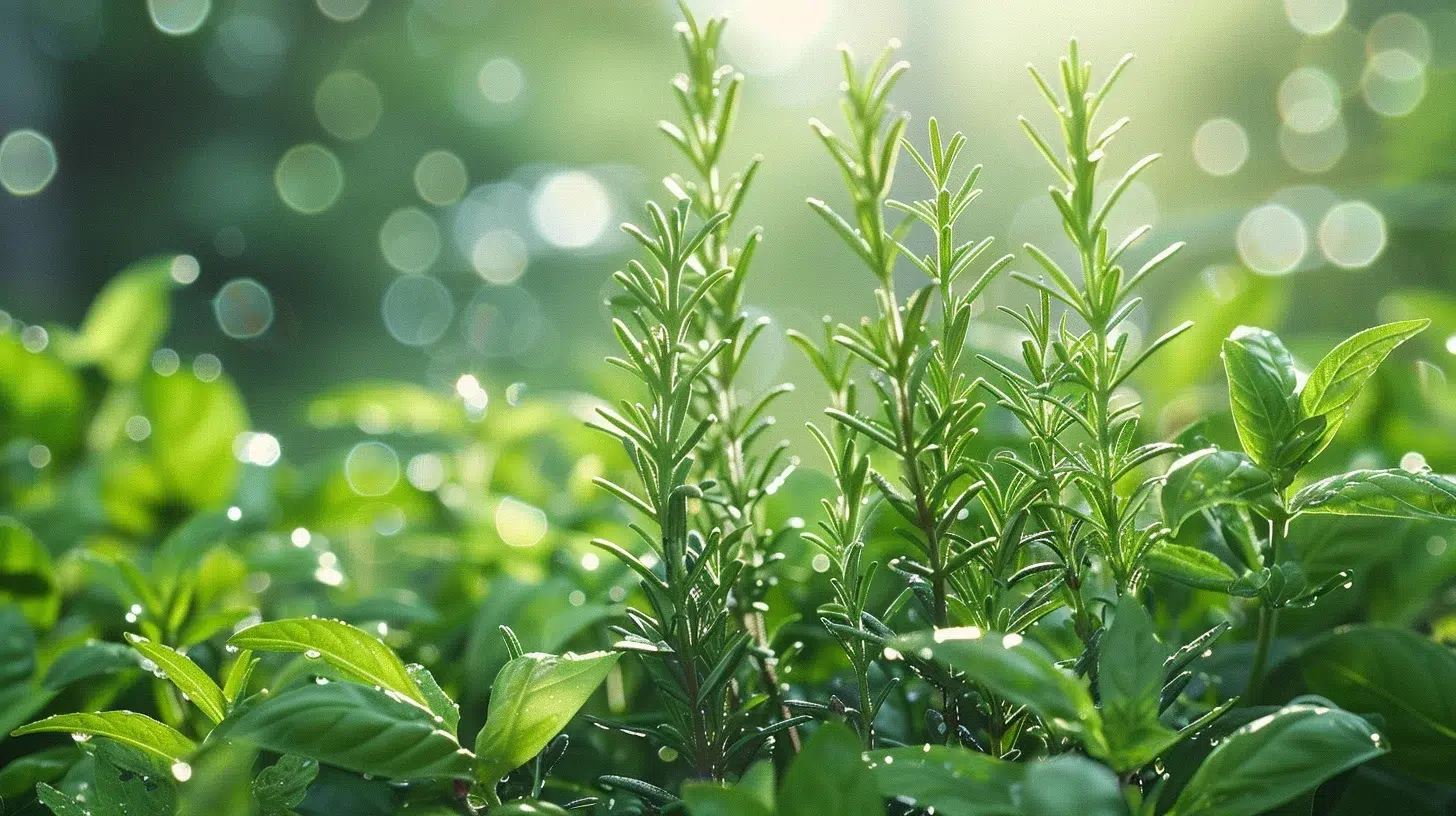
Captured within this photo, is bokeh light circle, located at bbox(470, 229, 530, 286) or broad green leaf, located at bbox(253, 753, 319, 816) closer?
broad green leaf, located at bbox(253, 753, 319, 816)

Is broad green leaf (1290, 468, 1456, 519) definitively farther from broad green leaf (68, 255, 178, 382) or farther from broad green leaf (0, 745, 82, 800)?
broad green leaf (68, 255, 178, 382)

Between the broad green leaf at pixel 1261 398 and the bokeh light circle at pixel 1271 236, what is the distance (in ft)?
3.39

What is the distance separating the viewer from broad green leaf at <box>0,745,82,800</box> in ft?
1.27

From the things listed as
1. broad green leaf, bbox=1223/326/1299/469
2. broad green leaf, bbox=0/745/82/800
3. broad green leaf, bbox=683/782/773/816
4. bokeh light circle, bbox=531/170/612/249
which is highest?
bokeh light circle, bbox=531/170/612/249

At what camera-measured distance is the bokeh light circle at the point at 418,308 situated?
4640mm

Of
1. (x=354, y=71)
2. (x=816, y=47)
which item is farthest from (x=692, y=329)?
(x=354, y=71)

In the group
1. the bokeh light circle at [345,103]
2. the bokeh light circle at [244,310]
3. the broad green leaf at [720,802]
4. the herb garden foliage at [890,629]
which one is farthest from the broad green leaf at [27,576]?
the bokeh light circle at [345,103]

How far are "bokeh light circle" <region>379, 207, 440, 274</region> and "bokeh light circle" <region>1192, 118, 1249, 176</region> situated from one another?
323cm

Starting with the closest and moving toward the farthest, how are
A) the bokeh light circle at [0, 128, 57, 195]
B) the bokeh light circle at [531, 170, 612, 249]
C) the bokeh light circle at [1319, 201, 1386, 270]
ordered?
the bokeh light circle at [1319, 201, 1386, 270] → the bokeh light circle at [0, 128, 57, 195] → the bokeh light circle at [531, 170, 612, 249]

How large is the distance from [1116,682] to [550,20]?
16.1ft

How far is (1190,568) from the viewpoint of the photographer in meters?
0.30

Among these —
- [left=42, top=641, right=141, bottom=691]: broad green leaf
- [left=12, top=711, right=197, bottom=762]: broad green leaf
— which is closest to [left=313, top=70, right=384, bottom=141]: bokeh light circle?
[left=42, top=641, right=141, bottom=691]: broad green leaf

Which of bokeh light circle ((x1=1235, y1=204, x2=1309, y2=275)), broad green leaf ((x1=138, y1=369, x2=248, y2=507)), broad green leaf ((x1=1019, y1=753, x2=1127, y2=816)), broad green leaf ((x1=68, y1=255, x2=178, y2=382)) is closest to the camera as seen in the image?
broad green leaf ((x1=1019, y1=753, x2=1127, y2=816))

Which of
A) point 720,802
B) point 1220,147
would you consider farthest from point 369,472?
point 1220,147
